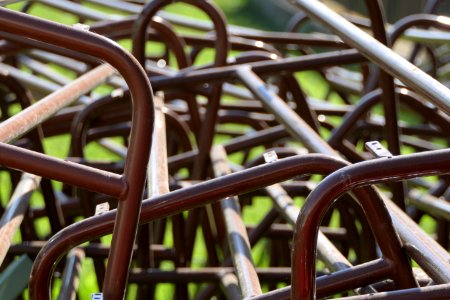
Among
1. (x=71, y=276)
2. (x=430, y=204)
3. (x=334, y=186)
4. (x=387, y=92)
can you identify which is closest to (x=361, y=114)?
(x=387, y=92)

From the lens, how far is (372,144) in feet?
4.80

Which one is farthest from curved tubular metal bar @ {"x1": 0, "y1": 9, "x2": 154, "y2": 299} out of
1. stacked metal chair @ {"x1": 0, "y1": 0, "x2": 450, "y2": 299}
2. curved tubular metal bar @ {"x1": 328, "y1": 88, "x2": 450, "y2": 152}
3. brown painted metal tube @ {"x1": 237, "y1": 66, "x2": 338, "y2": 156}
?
curved tubular metal bar @ {"x1": 328, "y1": 88, "x2": 450, "y2": 152}

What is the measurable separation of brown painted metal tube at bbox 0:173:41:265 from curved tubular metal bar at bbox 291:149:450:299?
1.95 ft

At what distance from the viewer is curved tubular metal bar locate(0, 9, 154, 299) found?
133 cm

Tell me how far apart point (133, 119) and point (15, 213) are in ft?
2.18

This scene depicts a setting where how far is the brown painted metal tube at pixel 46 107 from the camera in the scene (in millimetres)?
1645

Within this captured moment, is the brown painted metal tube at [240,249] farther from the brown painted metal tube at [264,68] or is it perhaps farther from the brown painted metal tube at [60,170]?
the brown painted metal tube at [60,170]

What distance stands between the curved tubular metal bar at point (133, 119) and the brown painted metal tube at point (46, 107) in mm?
83

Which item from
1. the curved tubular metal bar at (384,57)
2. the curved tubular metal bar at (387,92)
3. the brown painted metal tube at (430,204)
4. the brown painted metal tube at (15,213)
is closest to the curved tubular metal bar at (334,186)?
the curved tubular metal bar at (384,57)

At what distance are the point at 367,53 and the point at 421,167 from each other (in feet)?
2.25

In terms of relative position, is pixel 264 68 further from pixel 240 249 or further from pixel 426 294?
pixel 426 294

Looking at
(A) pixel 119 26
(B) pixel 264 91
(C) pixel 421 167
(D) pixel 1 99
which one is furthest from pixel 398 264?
(D) pixel 1 99

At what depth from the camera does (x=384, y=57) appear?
1.79 metres

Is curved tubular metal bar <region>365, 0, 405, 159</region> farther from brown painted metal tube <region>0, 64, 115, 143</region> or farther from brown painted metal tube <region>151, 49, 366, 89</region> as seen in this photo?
brown painted metal tube <region>0, 64, 115, 143</region>
